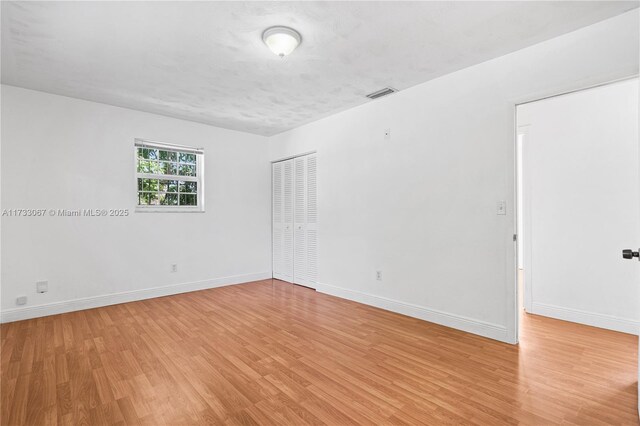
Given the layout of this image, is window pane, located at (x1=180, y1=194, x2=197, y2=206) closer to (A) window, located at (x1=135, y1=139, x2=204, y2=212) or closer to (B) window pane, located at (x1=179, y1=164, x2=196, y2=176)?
(A) window, located at (x1=135, y1=139, x2=204, y2=212)

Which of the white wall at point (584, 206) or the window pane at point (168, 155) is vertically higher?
the window pane at point (168, 155)

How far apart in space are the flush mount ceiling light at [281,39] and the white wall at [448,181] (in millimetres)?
1689

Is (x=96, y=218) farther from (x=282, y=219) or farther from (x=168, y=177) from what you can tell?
(x=282, y=219)

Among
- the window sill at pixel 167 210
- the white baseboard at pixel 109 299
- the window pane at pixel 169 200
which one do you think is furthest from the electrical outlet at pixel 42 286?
the window pane at pixel 169 200

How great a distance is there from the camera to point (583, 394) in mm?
1975

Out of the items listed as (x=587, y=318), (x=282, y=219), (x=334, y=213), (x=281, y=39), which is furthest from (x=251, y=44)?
(x=587, y=318)

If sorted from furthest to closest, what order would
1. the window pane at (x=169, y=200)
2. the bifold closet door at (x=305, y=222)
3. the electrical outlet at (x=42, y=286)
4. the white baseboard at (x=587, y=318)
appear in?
the bifold closet door at (x=305, y=222) < the window pane at (x=169, y=200) < the electrical outlet at (x=42, y=286) < the white baseboard at (x=587, y=318)

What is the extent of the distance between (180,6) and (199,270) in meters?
3.81

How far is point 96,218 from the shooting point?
13.1 ft

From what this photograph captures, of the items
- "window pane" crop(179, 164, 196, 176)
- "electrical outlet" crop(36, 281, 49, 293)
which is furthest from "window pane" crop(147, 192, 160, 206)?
"electrical outlet" crop(36, 281, 49, 293)

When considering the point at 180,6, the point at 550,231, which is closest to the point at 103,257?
the point at 180,6

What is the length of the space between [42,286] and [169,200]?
1.83 meters

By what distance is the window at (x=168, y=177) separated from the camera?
4438 mm

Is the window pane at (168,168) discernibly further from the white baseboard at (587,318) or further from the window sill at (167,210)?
the white baseboard at (587,318)
